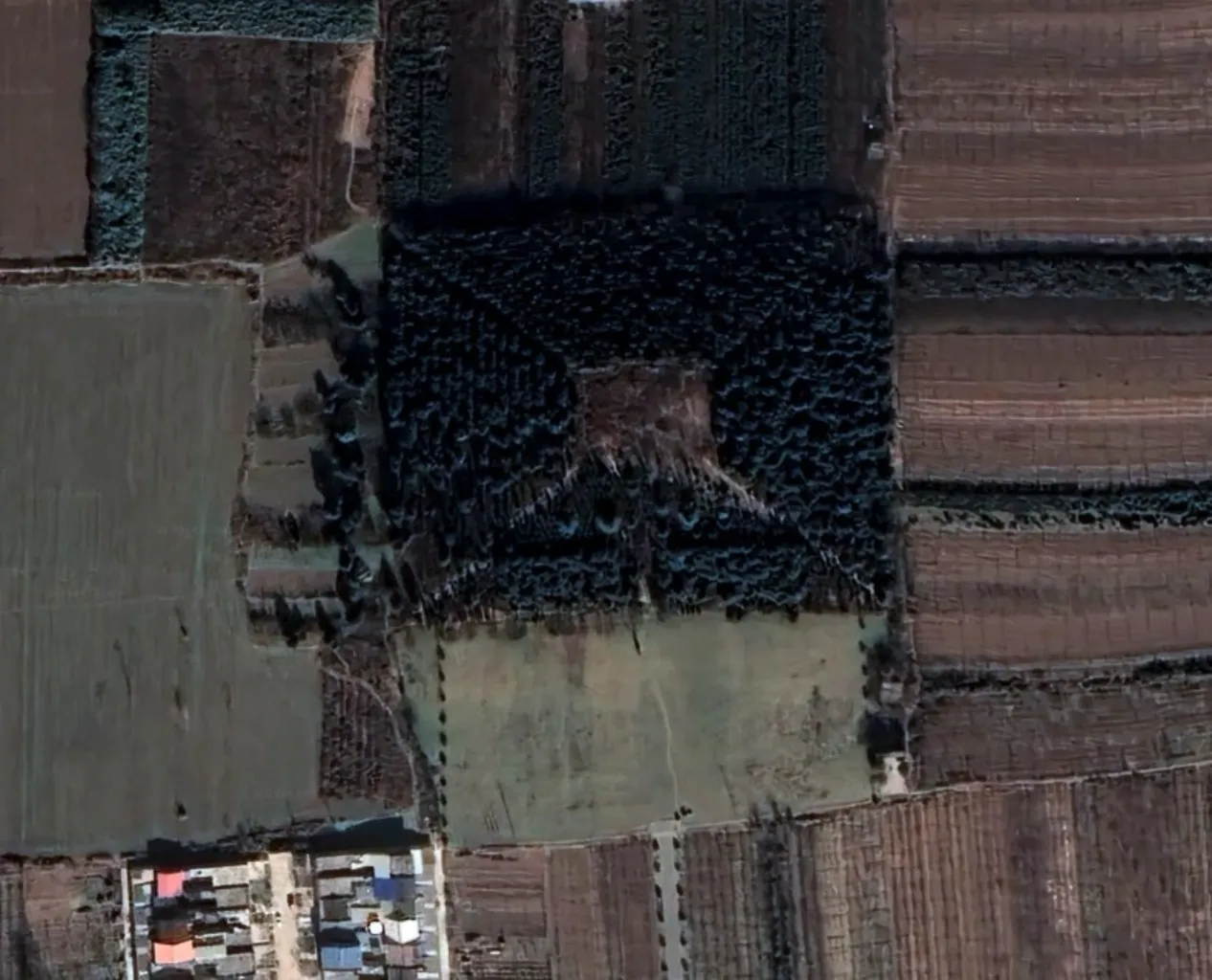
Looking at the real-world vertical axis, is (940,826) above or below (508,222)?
below

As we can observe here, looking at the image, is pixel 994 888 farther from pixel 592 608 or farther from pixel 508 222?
pixel 508 222

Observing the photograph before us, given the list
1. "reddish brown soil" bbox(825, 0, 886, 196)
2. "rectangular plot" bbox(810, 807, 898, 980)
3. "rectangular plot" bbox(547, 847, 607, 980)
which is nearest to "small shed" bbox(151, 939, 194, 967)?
"rectangular plot" bbox(547, 847, 607, 980)

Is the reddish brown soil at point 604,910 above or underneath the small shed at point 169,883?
underneath

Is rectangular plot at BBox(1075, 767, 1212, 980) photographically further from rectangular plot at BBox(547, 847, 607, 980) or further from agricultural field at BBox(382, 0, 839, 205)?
agricultural field at BBox(382, 0, 839, 205)

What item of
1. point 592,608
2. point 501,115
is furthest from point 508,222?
point 592,608

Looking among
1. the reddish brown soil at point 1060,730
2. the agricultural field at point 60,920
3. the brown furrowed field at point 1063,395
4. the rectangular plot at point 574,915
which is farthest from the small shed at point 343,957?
the brown furrowed field at point 1063,395

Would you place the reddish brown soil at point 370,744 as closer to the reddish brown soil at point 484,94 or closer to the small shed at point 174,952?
the small shed at point 174,952

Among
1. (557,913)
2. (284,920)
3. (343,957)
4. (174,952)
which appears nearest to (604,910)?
(557,913)

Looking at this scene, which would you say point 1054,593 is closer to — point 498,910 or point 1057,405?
point 1057,405
